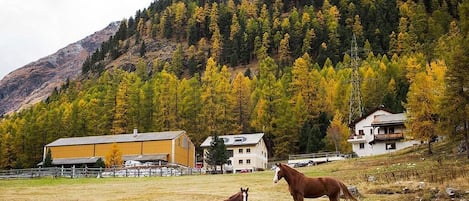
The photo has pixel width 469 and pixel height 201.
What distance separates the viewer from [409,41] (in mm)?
136500

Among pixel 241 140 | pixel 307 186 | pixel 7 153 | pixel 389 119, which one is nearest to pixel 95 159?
pixel 7 153

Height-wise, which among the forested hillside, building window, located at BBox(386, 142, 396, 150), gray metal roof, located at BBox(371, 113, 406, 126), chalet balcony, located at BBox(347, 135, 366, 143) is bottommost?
building window, located at BBox(386, 142, 396, 150)

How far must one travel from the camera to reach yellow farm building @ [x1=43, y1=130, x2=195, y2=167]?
80812mm

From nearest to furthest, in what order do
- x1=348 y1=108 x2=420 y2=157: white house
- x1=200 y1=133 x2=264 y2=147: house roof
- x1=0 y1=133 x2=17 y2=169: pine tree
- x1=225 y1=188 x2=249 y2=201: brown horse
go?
1. x1=225 y1=188 x2=249 y2=201: brown horse
2. x1=348 y1=108 x2=420 y2=157: white house
3. x1=200 y1=133 x2=264 y2=147: house roof
4. x1=0 y1=133 x2=17 y2=169: pine tree

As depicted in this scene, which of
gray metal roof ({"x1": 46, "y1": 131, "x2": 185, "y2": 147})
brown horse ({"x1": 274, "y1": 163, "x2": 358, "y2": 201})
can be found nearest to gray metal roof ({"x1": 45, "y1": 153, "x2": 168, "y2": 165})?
gray metal roof ({"x1": 46, "y1": 131, "x2": 185, "y2": 147})

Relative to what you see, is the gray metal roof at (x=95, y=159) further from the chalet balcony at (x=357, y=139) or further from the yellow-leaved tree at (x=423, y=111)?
the yellow-leaved tree at (x=423, y=111)

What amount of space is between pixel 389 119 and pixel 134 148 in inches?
1594

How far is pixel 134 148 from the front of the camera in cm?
8306

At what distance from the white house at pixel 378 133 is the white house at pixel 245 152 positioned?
49.2 feet

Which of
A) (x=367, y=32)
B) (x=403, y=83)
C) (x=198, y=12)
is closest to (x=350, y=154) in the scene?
(x=403, y=83)

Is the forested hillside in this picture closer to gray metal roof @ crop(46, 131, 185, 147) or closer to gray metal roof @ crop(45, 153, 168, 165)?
gray metal roof @ crop(46, 131, 185, 147)

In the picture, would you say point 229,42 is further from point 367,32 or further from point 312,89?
point 312,89

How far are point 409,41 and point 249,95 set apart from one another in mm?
59640

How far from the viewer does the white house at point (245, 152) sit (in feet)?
263
